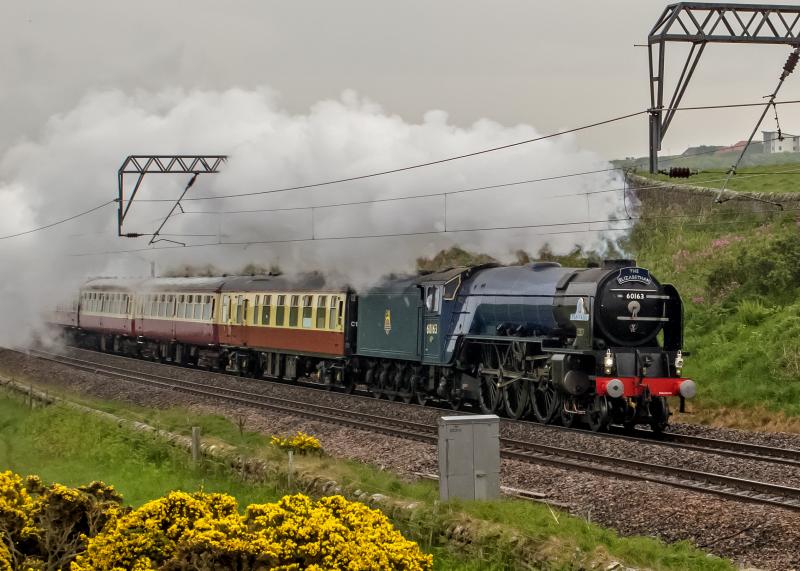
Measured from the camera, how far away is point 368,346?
2788cm

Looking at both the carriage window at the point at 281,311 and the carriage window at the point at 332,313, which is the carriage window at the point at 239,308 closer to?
the carriage window at the point at 281,311

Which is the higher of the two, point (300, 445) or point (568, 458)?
point (300, 445)

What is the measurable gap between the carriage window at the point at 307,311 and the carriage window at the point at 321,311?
432 millimetres

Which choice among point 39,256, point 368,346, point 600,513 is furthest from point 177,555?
point 39,256

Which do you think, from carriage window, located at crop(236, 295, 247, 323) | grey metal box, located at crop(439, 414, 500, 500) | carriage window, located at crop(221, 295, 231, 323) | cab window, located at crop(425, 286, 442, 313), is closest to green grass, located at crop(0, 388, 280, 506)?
grey metal box, located at crop(439, 414, 500, 500)

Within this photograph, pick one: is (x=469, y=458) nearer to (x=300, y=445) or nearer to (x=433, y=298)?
(x=300, y=445)

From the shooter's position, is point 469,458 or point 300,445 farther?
point 300,445

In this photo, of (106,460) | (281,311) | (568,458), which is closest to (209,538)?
(568,458)

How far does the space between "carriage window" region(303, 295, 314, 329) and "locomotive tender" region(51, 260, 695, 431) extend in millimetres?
29

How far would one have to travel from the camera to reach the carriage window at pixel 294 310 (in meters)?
31.7

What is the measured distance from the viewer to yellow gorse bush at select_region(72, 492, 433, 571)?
7602mm

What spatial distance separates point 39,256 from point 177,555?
51247mm

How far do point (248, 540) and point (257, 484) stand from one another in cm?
768

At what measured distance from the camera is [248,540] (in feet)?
25.4
